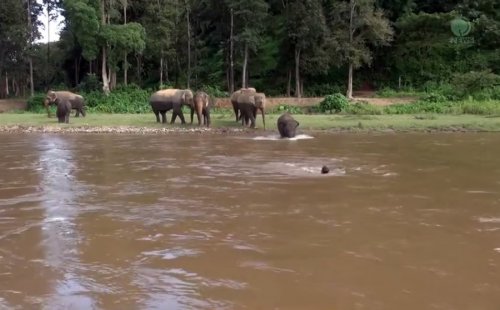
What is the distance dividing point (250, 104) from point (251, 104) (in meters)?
0.04

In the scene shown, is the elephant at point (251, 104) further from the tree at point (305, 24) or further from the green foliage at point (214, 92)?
the tree at point (305, 24)

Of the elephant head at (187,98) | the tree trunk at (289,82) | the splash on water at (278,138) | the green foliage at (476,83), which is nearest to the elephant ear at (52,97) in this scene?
the elephant head at (187,98)

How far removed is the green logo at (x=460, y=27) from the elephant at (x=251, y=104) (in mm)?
22352

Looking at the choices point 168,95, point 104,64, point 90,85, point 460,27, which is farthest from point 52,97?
point 460,27

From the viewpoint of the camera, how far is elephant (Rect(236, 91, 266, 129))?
76.5ft

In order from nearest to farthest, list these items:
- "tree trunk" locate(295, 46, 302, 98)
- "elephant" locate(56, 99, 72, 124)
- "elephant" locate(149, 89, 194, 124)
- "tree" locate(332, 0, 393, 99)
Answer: "elephant" locate(149, 89, 194, 124), "elephant" locate(56, 99, 72, 124), "tree" locate(332, 0, 393, 99), "tree trunk" locate(295, 46, 302, 98)

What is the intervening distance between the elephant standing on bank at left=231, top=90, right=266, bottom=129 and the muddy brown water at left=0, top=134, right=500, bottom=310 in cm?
898

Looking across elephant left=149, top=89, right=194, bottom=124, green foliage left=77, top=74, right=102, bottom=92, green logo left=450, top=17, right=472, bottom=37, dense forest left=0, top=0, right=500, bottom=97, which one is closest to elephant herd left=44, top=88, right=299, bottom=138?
elephant left=149, top=89, right=194, bottom=124

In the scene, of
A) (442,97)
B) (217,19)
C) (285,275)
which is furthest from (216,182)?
(217,19)

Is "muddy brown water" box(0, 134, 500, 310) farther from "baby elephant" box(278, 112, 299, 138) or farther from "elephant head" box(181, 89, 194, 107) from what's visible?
"elephant head" box(181, 89, 194, 107)

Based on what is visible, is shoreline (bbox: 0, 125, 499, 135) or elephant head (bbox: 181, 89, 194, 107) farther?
elephant head (bbox: 181, 89, 194, 107)

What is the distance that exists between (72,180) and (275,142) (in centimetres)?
827

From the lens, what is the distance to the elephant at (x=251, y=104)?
23.3m

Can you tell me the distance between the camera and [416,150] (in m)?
16.4
